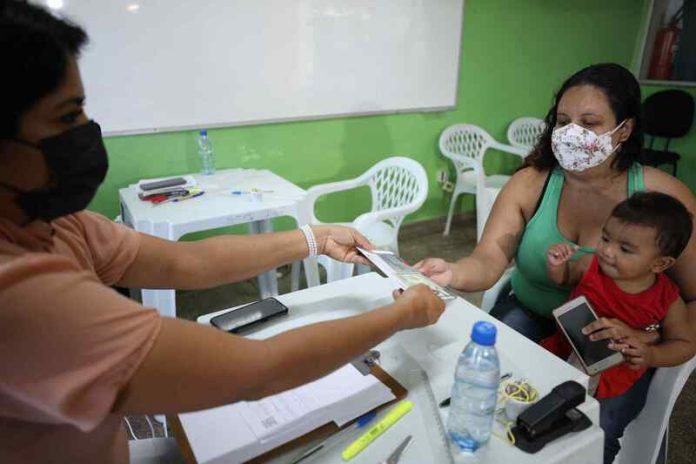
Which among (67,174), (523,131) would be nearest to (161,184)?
(67,174)

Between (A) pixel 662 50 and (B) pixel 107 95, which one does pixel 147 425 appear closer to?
(B) pixel 107 95

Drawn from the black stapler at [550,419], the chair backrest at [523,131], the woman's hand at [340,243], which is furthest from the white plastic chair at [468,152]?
the black stapler at [550,419]

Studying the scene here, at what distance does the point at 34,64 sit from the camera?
0.54m

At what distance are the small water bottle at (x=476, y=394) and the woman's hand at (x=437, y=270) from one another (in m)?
0.53

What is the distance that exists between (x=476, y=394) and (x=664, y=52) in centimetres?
520

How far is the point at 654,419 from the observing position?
1.21 m

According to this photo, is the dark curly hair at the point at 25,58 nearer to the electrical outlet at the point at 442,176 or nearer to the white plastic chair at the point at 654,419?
the white plastic chair at the point at 654,419

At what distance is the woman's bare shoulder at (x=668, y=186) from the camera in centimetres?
124

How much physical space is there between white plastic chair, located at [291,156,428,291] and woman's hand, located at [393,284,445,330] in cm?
123

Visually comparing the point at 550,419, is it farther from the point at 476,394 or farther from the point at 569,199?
the point at 569,199

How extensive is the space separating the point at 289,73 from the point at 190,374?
2639 millimetres

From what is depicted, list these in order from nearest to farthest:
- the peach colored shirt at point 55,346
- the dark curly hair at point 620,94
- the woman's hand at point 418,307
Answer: the peach colored shirt at point 55,346 < the woman's hand at point 418,307 < the dark curly hair at point 620,94

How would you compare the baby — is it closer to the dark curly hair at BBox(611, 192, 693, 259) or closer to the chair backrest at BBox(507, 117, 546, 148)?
the dark curly hair at BBox(611, 192, 693, 259)

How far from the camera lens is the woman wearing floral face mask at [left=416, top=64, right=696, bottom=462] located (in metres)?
1.27
